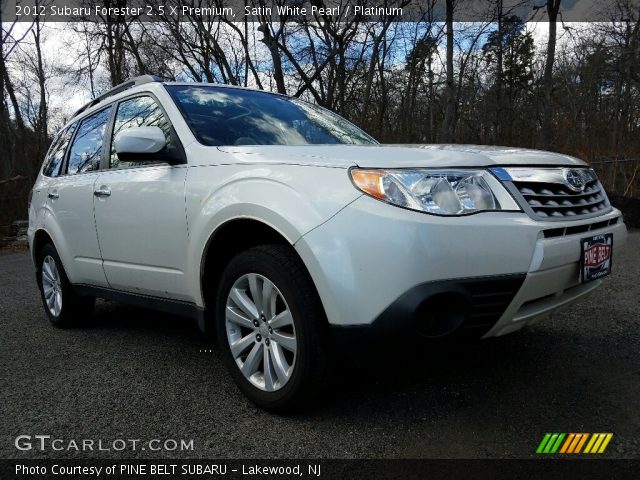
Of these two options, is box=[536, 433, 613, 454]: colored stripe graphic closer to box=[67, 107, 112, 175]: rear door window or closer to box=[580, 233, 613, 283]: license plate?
box=[580, 233, 613, 283]: license plate

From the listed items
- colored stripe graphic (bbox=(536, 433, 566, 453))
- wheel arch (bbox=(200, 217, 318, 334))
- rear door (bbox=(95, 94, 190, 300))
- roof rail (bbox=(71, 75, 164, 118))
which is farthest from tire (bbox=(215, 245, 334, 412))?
roof rail (bbox=(71, 75, 164, 118))

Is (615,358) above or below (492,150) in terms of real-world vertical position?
below

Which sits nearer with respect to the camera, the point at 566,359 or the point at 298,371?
the point at 298,371

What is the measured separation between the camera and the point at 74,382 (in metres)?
2.80

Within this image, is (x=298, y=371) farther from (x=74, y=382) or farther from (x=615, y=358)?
(x=615, y=358)

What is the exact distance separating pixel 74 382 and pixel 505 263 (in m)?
2.45

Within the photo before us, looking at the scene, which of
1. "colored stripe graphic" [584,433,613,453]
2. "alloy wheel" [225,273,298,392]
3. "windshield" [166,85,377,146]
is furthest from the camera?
"windshield" [166,85,377,146]

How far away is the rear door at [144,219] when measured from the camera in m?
2.67

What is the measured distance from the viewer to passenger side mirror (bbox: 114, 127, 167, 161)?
8.36 feet

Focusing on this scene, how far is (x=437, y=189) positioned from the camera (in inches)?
74.8

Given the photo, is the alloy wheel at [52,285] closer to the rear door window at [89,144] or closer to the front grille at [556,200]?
the rear door window at [89,144]

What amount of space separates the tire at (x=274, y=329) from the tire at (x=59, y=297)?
204cm

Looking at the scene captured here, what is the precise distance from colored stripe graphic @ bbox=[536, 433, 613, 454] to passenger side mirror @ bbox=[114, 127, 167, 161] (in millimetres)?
2295

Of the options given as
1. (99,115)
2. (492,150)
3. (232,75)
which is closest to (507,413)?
(492,150)
